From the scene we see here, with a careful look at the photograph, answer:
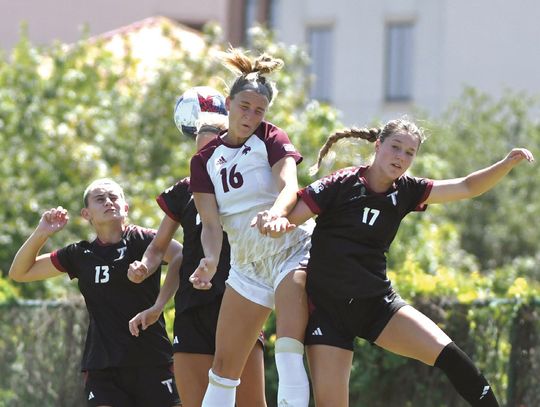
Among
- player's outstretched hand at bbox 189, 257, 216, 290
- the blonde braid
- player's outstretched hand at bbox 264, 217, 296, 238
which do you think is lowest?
player's outstretched hand at bbox 189, 257, 216, 290

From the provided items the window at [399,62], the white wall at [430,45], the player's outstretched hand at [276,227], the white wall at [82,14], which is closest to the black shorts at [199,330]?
the player's outstretched hand at [276,227]

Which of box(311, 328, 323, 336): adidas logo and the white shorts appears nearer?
box(311, 328, 323, 336): adidas logo

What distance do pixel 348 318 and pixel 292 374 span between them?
0.38 metres

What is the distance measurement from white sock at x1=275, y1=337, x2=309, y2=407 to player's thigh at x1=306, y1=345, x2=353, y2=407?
0.07 m

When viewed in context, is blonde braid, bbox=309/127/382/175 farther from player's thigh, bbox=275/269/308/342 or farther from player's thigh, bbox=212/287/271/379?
player's thigh, bbox=212/287/271/379

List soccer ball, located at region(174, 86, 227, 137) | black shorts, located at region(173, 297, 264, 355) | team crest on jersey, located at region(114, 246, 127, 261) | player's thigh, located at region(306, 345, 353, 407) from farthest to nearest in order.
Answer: soccer ball, located at region(174, 86, 227, 137), team crest on jersey, located at region(114, 246, 127, 261), black shorts, located at region(173, 297, 264, 355), player's thigh, located at region(306, 345, 353, 407)

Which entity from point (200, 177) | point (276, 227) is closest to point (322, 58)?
point (200, 177)

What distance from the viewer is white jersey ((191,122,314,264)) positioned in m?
6.22

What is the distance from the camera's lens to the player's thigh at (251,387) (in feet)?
22.0

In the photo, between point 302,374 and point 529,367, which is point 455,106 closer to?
point 529,367

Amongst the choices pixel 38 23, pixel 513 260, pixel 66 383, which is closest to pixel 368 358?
pixel 66 383

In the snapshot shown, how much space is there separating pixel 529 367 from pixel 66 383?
348 cm

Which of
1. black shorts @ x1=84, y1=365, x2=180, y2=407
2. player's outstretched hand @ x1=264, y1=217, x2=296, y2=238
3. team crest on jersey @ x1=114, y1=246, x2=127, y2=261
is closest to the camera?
player's outstretched hand @ x1=264, y1=217, x2=296, y2=238

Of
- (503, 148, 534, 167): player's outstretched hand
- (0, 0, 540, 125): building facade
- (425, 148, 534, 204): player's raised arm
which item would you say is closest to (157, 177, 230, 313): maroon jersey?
(425, 148, 534, 204): player's raised arm
